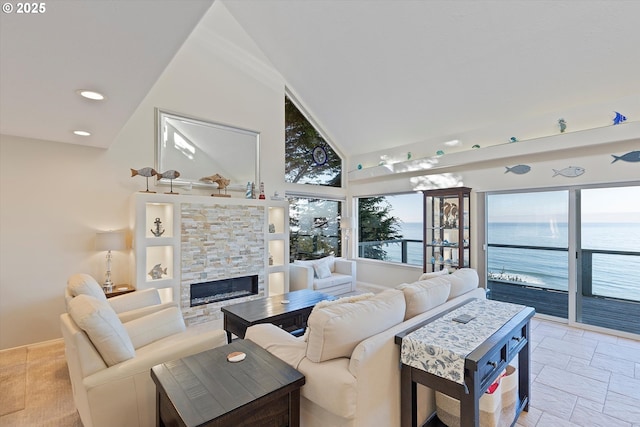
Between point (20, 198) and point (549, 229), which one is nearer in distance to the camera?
point (20, 198)

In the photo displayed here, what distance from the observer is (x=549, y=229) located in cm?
440

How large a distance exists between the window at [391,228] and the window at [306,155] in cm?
99

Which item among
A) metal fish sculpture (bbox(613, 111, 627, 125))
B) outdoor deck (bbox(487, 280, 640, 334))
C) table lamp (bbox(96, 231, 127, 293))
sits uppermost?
metal fish sculpture (bbox(613, 111, 627, 125))

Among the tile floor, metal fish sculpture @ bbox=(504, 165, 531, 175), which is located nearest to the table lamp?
the tile floor

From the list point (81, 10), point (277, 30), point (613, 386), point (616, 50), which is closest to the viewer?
point (81, 10)

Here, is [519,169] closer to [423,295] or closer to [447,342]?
[423,295]

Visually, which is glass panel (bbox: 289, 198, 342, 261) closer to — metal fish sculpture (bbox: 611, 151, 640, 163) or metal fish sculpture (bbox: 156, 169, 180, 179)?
metal fish sculpture (bbox: 156, 169, 180, 179)

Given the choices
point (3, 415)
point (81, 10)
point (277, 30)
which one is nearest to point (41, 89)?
point (81, 10)

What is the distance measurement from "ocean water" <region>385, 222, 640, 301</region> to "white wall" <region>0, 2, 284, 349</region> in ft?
17.0

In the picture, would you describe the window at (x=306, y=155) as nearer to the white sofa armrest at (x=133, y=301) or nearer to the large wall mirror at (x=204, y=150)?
the large wall mirror at (x=204, y=150)

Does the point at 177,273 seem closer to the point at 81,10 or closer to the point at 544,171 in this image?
the point at 81,10

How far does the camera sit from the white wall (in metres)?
3.49

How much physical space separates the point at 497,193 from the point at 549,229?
2.88ft

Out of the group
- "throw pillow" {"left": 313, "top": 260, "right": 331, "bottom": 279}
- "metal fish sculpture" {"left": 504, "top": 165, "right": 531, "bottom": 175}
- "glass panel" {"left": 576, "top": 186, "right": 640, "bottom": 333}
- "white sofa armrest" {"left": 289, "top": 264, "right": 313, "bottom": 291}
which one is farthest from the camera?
"throw pillow" {"left": 313, "top": 260, "right": 331, "bottom": 279}
